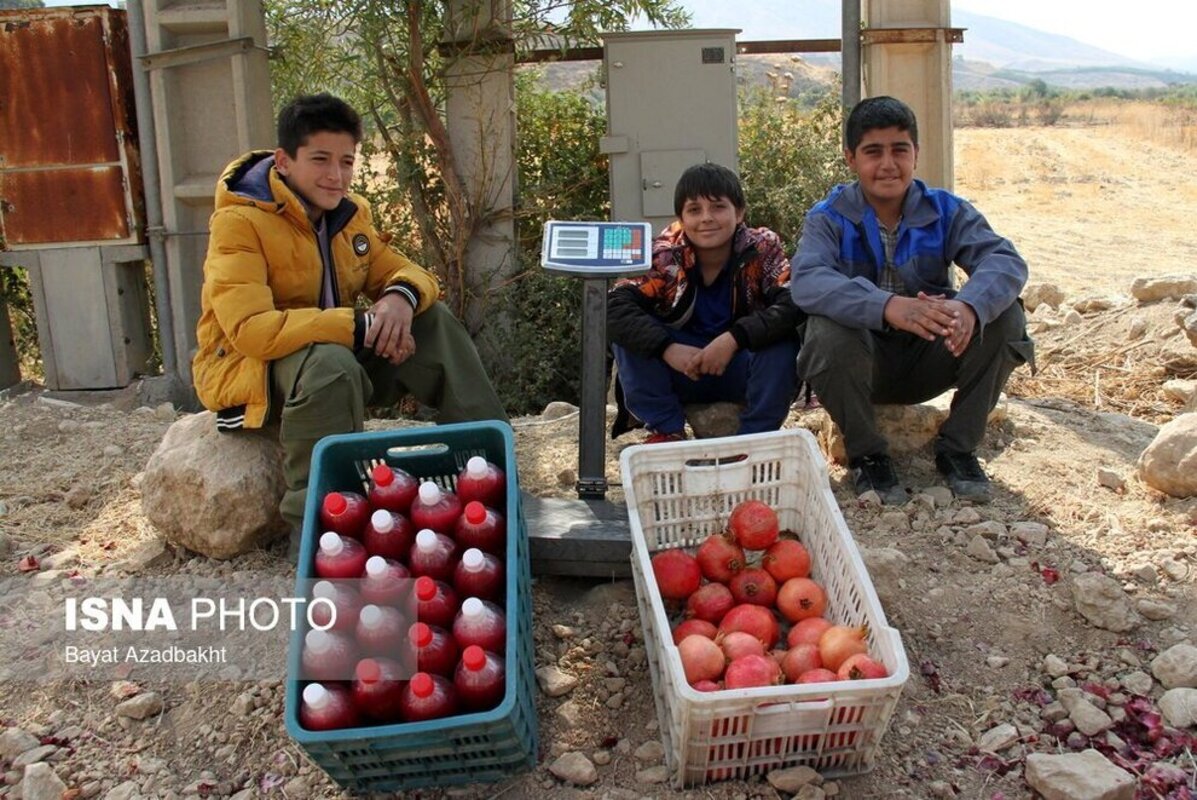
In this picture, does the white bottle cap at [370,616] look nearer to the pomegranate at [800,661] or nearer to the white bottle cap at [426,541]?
the white bottle cap at [426,541]

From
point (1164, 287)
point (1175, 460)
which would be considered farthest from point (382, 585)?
point (1164, 287)

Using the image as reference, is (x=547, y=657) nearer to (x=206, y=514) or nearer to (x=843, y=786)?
(x=843, y=786)

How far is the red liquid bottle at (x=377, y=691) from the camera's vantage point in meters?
2.16

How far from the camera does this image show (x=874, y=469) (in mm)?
3705

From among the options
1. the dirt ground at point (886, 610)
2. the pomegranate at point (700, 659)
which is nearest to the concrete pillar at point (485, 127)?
the dirt ground at point (886, 610)

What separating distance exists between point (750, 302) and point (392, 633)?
81.8 inches

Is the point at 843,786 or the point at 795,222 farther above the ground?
the point at 795,222

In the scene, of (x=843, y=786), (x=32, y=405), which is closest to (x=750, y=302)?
(x=843, y=786)

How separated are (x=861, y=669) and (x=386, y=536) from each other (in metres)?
1.12

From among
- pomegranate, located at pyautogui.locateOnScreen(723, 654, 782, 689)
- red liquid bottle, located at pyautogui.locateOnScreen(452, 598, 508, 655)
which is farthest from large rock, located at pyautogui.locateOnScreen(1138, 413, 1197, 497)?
red liquid bottle, located at pyautogui.locateOnScreen(452, 598, 508, 655)

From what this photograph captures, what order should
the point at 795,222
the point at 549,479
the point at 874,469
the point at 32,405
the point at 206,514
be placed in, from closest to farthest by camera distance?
1. the point at 206,514
2. the point at 874,469
3. the point at 549,479
4. the point at 32,405
5. the point at 795,222

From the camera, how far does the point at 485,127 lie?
5.76 metres

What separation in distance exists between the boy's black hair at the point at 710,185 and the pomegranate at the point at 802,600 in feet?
5.21

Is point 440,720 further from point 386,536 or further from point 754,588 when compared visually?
point 754,588
